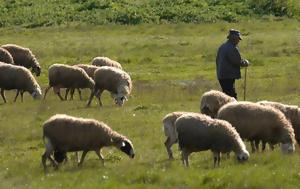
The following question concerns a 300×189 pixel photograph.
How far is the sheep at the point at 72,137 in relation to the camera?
17.3 meters

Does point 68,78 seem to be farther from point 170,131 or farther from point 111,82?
point 170,131

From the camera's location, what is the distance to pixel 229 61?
2184 cm

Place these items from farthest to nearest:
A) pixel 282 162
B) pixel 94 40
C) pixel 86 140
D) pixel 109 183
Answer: pixel 94 40 < pixel 86 140 < pixel 282 162 < pixel 109 183

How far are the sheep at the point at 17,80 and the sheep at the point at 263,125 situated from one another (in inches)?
536

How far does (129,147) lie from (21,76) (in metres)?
12.8

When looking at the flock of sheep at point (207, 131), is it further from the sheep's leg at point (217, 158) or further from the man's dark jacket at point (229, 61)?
the man's dark jacket at point (229, 61)

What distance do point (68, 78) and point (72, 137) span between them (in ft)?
41.1

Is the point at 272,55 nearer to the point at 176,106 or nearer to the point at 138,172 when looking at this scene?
the point at 176,106

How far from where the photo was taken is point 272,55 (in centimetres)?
4216

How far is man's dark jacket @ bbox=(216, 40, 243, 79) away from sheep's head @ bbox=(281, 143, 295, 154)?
474 cm

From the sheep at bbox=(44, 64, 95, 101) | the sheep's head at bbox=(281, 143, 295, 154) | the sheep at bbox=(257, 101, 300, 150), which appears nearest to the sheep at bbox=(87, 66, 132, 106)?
the sheep at bbox=(44, 64, 95, 101)

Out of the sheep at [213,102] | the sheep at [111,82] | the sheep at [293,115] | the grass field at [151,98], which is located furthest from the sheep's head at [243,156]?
the sheep at [111,82]

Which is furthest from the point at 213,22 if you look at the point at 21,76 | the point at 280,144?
the point at 280,144

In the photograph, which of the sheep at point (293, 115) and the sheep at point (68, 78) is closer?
the sheep at point (293, 115)
